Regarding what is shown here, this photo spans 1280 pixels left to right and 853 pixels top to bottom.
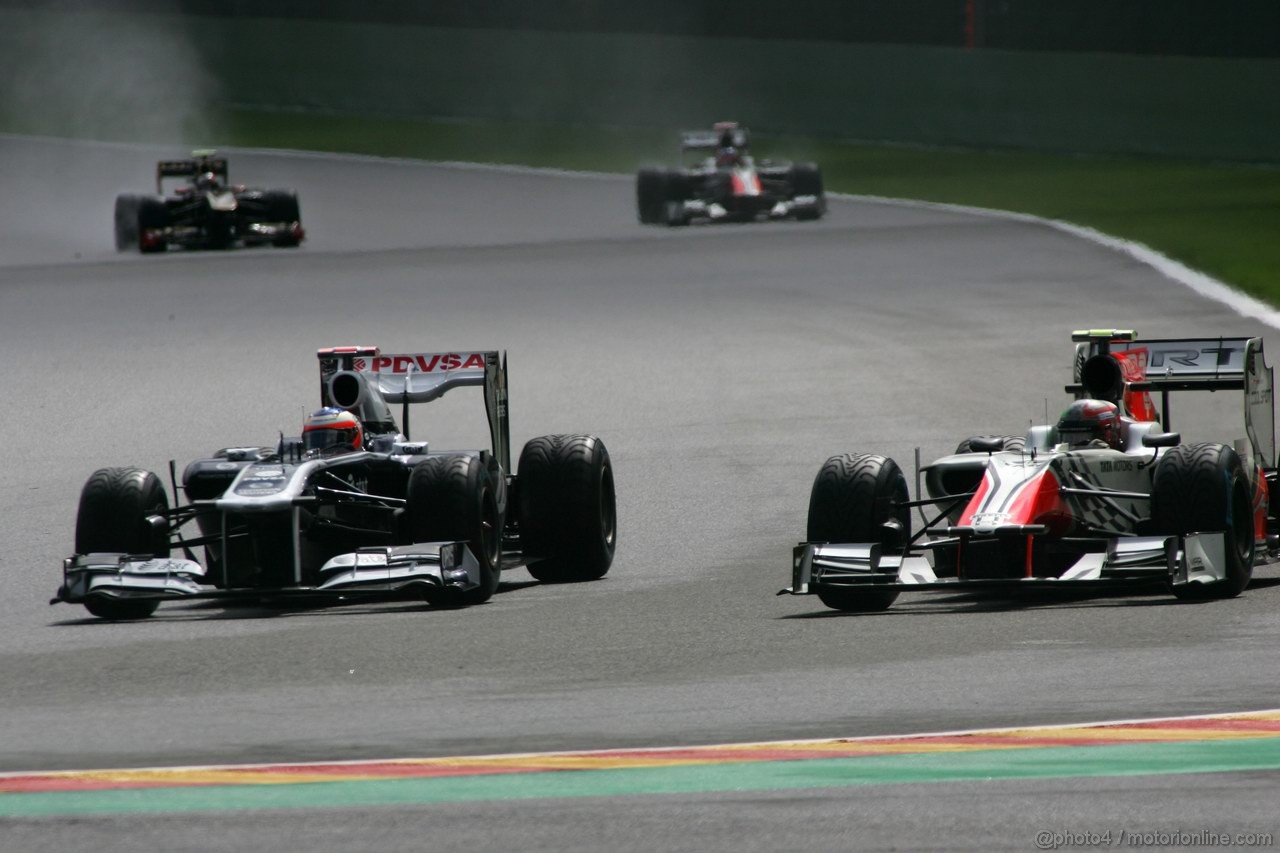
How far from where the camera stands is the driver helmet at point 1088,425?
39.4 ft

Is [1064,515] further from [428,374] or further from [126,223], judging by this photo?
[126,223]

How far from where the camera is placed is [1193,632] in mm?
10000

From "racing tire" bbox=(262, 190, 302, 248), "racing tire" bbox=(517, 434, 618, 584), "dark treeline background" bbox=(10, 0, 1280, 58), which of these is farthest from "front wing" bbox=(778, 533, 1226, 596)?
"dark treeline background" bbox=(10, 0, 1280, 58)

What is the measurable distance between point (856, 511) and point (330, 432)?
289 cm

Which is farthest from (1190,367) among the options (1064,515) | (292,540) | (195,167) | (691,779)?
(195,167)

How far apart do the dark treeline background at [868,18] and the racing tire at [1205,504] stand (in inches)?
1230

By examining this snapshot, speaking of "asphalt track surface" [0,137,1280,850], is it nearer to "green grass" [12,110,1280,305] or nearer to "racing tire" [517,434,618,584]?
"racing tire" [517,434,618,584]

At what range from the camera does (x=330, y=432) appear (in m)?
12.3

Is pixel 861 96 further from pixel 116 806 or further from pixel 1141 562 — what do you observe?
pixel 116 806

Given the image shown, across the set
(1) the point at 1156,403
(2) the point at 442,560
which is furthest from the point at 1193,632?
(1) the point at 1156,403

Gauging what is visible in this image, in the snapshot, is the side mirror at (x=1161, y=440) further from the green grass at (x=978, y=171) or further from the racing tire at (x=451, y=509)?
the green grass at (x=978, y=171)

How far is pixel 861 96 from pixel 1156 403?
2869 cm

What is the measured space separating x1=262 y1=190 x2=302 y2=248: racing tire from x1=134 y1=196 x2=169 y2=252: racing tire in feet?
5.00

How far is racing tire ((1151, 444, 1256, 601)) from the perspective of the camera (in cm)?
1088
